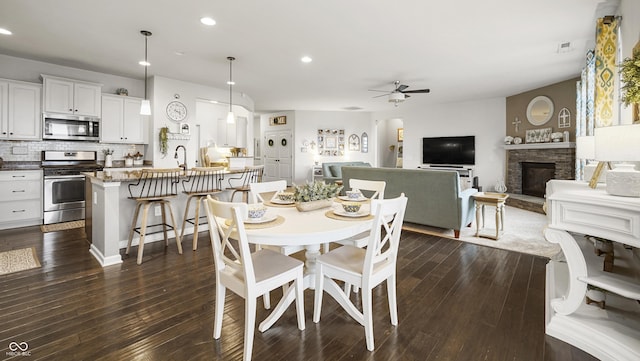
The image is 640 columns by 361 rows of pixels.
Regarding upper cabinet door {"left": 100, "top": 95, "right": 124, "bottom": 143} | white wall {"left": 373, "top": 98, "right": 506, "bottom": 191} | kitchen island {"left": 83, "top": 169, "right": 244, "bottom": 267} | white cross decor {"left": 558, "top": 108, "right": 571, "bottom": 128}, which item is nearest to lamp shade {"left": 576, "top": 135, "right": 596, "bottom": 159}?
kitchen island {"left": 83, "top": 169, "right": 244, "bottom": 267}

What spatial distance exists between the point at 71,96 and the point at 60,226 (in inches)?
84.3

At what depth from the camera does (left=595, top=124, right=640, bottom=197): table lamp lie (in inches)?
65.4

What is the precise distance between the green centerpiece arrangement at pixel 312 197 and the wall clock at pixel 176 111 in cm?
460

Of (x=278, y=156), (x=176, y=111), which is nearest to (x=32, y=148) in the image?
(x=176, y=111)

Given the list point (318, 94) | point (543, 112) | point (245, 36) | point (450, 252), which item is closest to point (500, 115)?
point (543, 112)

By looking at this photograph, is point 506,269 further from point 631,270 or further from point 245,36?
point 245,36

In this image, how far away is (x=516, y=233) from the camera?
438cm

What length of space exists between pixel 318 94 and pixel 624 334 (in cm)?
667

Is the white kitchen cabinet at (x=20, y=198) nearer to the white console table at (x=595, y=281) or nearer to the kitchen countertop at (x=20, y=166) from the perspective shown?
the kitchen countertop at (x=20, y=166)

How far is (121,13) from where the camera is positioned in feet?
10.4

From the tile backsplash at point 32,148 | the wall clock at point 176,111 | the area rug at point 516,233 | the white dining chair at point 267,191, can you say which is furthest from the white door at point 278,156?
the white dining chair at point 267,191

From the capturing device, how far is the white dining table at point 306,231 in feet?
5.32

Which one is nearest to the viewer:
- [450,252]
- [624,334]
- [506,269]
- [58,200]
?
[624,334]

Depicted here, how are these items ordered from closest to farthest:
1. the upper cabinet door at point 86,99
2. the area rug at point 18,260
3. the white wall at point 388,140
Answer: the area rug at point 18,260
the upper cabinet door at point 86,99
the white wall at point 388,140
